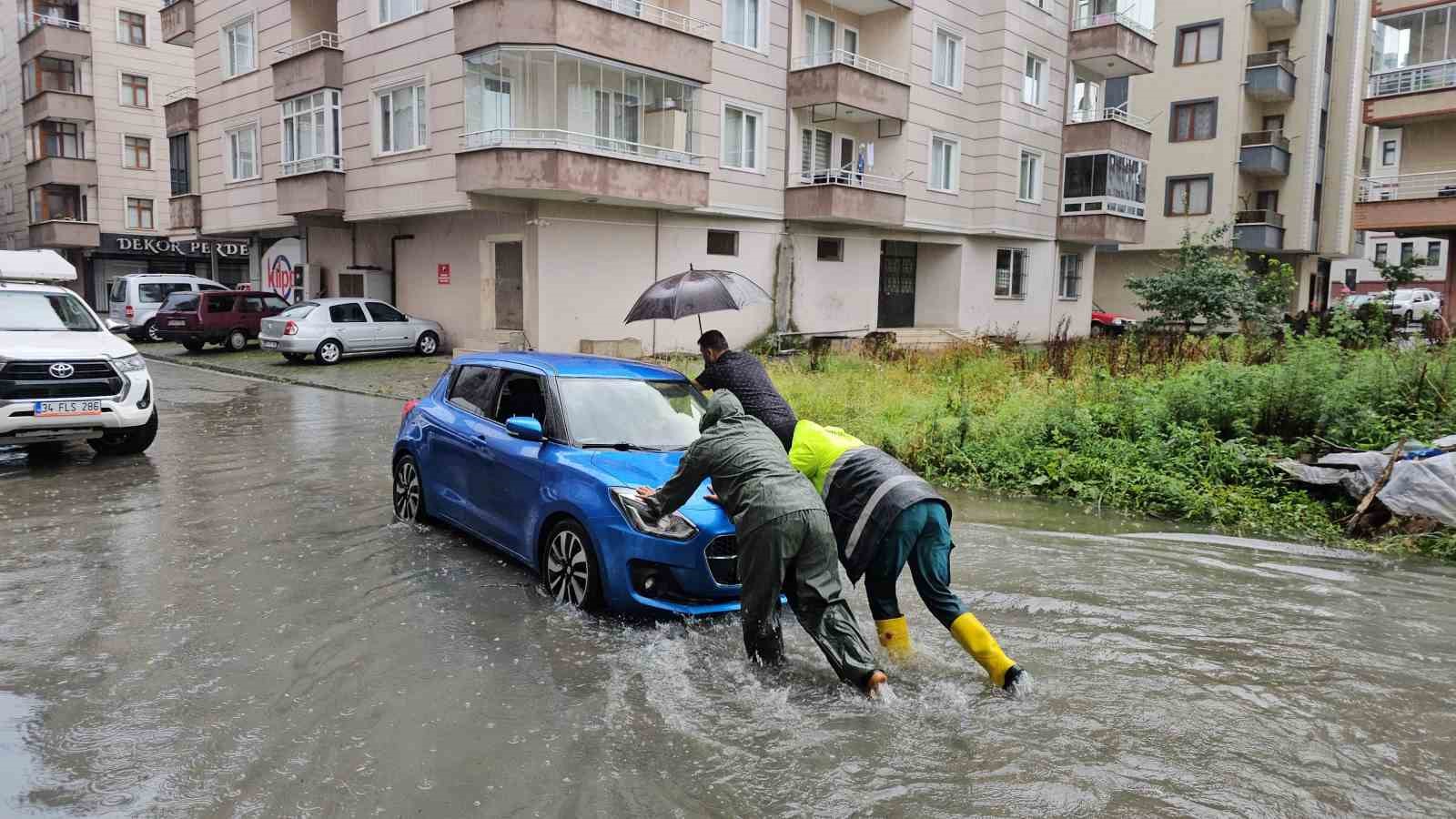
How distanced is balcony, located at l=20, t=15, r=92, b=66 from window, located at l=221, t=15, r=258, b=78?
1574 cm

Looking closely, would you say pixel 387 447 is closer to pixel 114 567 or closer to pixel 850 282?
pixel 114 567

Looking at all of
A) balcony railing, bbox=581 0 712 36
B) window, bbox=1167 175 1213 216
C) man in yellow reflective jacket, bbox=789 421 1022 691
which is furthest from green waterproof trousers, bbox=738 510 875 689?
window, bbox=1167 175 1213 216

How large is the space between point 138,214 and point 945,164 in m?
33.7

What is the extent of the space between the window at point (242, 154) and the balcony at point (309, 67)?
317cm

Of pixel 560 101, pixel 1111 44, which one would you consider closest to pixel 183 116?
pixel 560 101

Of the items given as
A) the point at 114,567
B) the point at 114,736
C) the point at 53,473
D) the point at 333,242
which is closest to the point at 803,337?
the point at 333,242

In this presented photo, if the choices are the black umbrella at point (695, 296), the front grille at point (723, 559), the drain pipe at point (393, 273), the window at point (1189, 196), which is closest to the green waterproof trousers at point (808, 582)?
the front grille at point (723, 559)

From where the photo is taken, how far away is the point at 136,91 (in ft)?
136

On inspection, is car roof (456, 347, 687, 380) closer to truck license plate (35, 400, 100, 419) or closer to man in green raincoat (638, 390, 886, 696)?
man in green raincoat (638, 390, 886, 696)

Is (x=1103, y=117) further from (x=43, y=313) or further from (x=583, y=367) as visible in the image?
(x=43, y=313)

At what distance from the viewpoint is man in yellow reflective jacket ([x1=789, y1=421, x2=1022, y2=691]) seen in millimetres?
4719

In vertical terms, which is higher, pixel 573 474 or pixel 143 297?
pixel 143 297

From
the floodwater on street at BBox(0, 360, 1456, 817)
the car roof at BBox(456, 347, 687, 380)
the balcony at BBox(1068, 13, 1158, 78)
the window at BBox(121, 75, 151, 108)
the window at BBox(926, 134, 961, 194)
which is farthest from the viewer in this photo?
the window at BBox(121, 75, 151, 108)

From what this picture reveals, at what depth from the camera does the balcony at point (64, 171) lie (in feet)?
130
